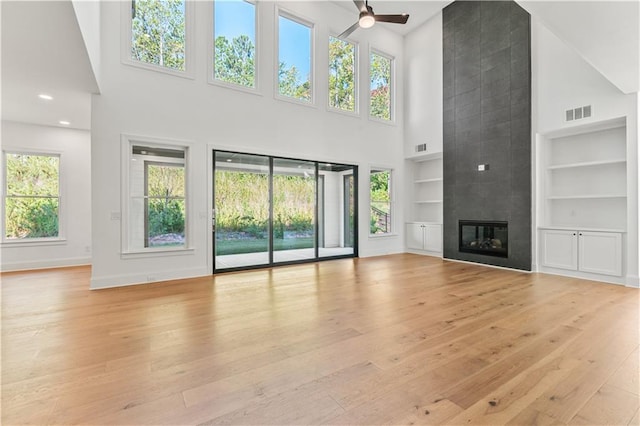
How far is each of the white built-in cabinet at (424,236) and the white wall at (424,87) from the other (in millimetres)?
2002

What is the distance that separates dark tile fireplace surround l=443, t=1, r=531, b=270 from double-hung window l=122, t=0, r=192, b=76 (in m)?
5.91

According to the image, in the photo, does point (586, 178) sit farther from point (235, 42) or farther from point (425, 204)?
point (235, 42)

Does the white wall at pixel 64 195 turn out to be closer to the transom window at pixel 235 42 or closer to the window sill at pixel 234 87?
the window sill at pixel 234 87

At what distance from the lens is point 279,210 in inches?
244

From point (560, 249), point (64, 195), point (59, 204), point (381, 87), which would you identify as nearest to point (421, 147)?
point (381, 87)

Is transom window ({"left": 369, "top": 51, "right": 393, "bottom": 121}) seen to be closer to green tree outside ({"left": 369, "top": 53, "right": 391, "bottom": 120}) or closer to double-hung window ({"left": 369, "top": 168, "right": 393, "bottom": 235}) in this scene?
green tree outside ({"left": 369, "top": 53, "right": 391, "bottom": 120})

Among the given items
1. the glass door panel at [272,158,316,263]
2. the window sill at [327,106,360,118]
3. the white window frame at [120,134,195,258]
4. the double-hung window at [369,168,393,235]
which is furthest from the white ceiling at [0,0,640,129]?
the double-hung window at [369,168,393,235]

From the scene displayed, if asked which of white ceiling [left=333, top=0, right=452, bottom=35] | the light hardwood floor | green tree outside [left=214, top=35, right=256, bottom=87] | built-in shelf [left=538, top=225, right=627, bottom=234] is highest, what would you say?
white ceiling [left=333, top=0, right=452, bottom=35]

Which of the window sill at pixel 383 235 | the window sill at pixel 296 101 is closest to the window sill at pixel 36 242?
the window sill at pixel 296 101

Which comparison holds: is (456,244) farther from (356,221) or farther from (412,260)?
(356,221)

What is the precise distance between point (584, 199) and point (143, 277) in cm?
790

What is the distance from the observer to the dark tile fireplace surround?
568 cm

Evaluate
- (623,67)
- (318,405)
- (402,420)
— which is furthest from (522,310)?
(623,67)

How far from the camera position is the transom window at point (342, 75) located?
7102mm
